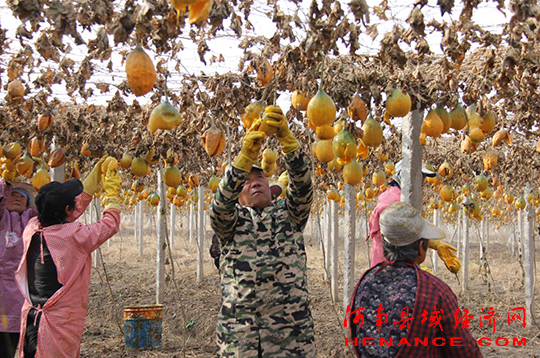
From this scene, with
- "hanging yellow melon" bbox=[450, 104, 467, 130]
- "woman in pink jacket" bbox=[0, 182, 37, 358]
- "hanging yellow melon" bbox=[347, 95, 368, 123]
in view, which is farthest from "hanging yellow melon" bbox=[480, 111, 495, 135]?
"woman in pink jacket" bbox=[0, 182, 37, 358]

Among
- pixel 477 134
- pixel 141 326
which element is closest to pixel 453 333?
pixel 477 134

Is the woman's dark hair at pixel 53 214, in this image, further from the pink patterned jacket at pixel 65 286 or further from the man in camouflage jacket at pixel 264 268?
the man in camouflage jacket at pixel 264 268

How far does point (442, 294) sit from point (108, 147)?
460 cm

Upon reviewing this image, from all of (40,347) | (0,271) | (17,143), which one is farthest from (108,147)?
(40,347)

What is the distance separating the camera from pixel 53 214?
288 centimetres

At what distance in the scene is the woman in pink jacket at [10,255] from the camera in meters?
3.48

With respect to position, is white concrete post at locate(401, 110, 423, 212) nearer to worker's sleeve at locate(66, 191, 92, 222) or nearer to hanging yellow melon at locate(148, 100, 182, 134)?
hanging yellow melon at locate(148, 100, 182, 134)

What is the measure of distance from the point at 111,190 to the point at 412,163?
2.16 meters

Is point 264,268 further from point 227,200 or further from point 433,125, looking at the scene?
point 433,125

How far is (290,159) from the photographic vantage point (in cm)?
242

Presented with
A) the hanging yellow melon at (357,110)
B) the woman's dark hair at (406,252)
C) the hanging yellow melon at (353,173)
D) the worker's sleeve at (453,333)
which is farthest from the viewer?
the hanging yellow melon at (353,173)

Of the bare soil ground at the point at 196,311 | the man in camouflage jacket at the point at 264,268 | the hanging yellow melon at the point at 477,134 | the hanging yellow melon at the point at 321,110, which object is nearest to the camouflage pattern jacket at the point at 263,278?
the man in camouflage jacket at the point at 264,268

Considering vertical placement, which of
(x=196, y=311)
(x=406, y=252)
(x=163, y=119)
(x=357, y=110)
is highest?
(x=357, y=110)

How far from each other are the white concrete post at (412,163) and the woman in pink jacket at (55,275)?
206cm
